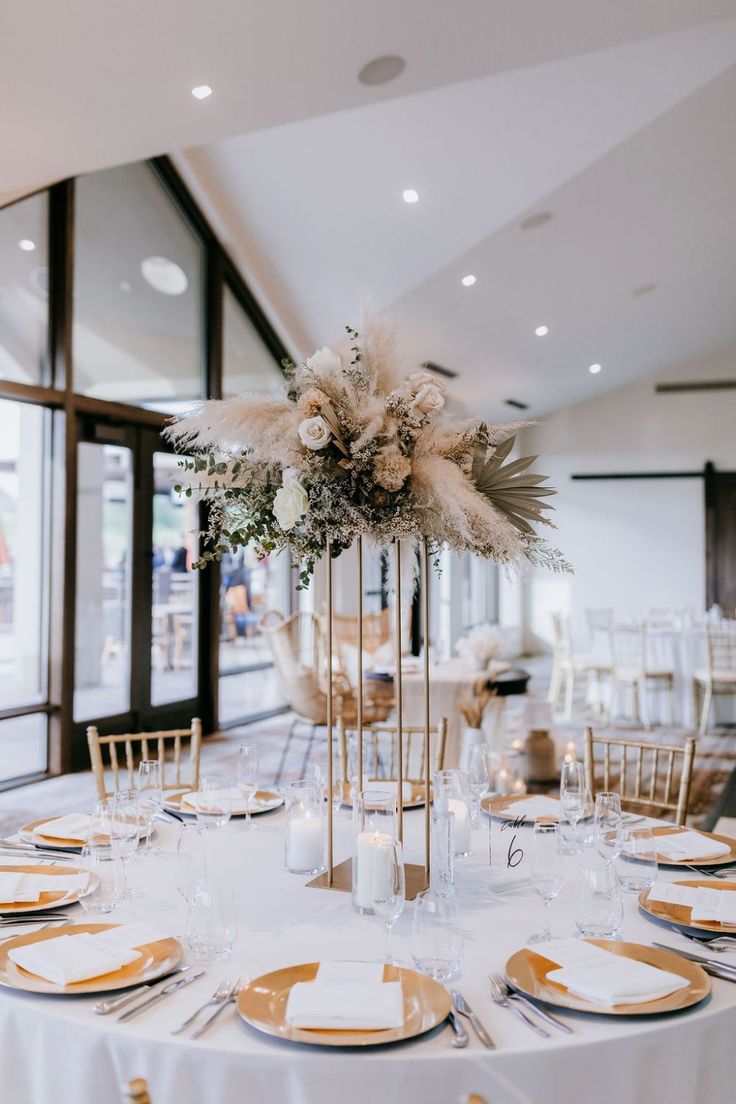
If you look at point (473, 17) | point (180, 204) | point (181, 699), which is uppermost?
point (180, 204)

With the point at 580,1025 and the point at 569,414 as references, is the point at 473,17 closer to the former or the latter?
the point at 580,1025

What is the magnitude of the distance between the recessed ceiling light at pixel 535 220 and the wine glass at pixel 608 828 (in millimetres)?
5711

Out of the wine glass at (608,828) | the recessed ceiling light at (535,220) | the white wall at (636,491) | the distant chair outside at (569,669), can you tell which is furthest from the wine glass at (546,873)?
the white wall at (636,491)

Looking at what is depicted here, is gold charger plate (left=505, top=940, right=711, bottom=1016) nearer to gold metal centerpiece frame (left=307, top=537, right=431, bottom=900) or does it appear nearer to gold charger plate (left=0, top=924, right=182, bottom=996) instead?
gold metal centerpiece frame (left=307, top=537, right=431, bottom=900)

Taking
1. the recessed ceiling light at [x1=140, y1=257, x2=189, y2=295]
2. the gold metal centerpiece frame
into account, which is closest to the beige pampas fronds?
the gold metal centerpiece frame

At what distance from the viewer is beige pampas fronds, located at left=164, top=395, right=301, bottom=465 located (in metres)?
1.90

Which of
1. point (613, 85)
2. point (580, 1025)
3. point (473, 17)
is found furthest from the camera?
point (613, 85)

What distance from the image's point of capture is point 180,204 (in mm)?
6934

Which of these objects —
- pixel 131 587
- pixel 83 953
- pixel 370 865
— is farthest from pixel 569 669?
pixel 83 953

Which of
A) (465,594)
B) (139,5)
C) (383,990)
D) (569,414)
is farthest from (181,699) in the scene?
(569,414)

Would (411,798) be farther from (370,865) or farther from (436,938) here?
(436,938)

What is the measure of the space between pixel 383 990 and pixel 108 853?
0.63 meters

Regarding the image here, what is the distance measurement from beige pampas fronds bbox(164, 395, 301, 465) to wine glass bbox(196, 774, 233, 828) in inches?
32.4

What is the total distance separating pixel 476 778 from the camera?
7.70 ft
